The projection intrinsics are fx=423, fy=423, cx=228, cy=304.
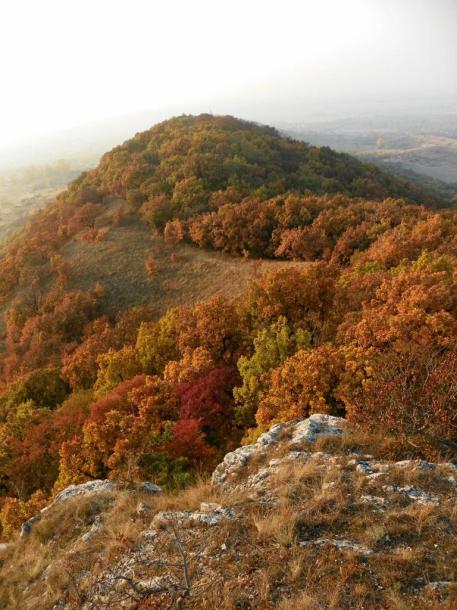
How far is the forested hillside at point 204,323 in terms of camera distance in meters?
20.8

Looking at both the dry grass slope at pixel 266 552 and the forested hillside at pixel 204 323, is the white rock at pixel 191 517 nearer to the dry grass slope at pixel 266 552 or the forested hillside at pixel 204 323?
the dry grass slope at pixel 266 552

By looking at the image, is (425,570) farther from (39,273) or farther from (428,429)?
(39,273)

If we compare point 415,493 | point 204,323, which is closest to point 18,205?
point 204,323

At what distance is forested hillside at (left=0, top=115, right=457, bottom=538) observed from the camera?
20.8 m

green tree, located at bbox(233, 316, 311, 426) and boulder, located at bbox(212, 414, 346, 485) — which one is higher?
boulder, located at bbox(212, 414, 346, 485)

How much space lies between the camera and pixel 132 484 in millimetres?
15680

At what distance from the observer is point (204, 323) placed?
3291 centimetres

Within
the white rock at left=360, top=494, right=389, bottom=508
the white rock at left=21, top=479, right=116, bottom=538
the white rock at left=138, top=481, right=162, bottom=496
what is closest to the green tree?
the white rock at left=138, top=481, right=162, bottom=496

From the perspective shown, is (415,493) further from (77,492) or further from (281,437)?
(77,492)

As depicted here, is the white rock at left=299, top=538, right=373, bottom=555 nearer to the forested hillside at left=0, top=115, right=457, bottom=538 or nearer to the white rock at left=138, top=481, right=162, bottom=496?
the forested hillside at left=0, top=115, right=457, bottom=538

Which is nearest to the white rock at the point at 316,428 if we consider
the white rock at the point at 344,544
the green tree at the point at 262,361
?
the white rock at the point at 344,544

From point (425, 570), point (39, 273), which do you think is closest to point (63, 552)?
point (425, 570)

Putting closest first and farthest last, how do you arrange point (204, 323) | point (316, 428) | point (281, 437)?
point (316, 428)
point (281, 437)
point (204, 323)

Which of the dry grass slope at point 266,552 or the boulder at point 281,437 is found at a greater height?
the dry grass slope at point 266,552
